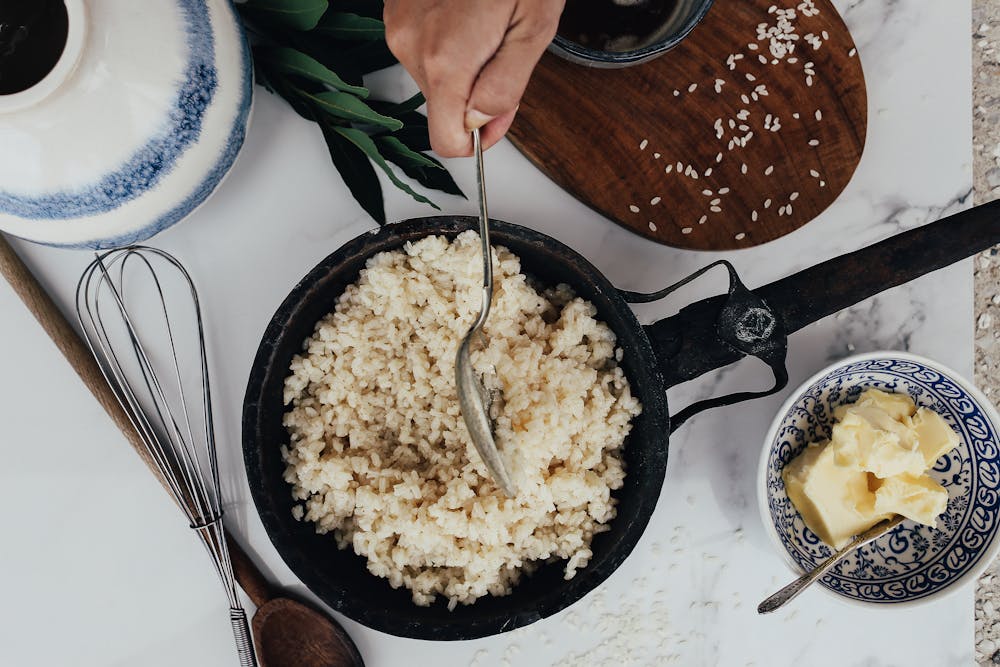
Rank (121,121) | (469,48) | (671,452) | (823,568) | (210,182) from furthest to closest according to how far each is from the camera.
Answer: (671,452) < (823,568) < (210,182) < (121,121) < (469,48)

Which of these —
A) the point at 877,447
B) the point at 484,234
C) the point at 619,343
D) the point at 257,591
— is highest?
the point at 484,234

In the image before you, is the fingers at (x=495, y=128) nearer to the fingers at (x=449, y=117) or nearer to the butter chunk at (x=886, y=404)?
the fingers at (x=449, y=117)

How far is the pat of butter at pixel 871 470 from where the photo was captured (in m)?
0.87

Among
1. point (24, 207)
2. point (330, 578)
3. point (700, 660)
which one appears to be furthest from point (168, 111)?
point (700, 660)

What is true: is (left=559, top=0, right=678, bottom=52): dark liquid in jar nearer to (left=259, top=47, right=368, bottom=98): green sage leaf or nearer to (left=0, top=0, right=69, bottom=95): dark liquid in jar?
(left=259, top=47, right=368, bottom=98): green sage leaf

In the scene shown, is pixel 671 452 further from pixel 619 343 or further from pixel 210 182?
pixel 210 182

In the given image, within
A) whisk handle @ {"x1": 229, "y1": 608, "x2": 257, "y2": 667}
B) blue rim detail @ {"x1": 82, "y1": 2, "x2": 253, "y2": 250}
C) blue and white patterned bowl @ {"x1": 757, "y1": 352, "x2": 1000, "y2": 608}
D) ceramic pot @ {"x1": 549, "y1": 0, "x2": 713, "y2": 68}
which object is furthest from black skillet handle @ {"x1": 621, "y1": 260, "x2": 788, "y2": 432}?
whisk handle @ {"x1": 229, "y1": 608, "x2": 257, "y2": 667}

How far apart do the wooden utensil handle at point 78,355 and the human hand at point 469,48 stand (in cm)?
58

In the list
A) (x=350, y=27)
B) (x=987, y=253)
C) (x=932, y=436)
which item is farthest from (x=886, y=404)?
(x=350, y=27)

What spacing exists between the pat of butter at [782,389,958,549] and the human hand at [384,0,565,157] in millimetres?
562

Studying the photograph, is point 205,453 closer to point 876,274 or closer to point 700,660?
point 700,660

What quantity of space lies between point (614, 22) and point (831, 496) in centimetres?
62

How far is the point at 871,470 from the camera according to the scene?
875mm

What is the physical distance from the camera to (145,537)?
0.98m
